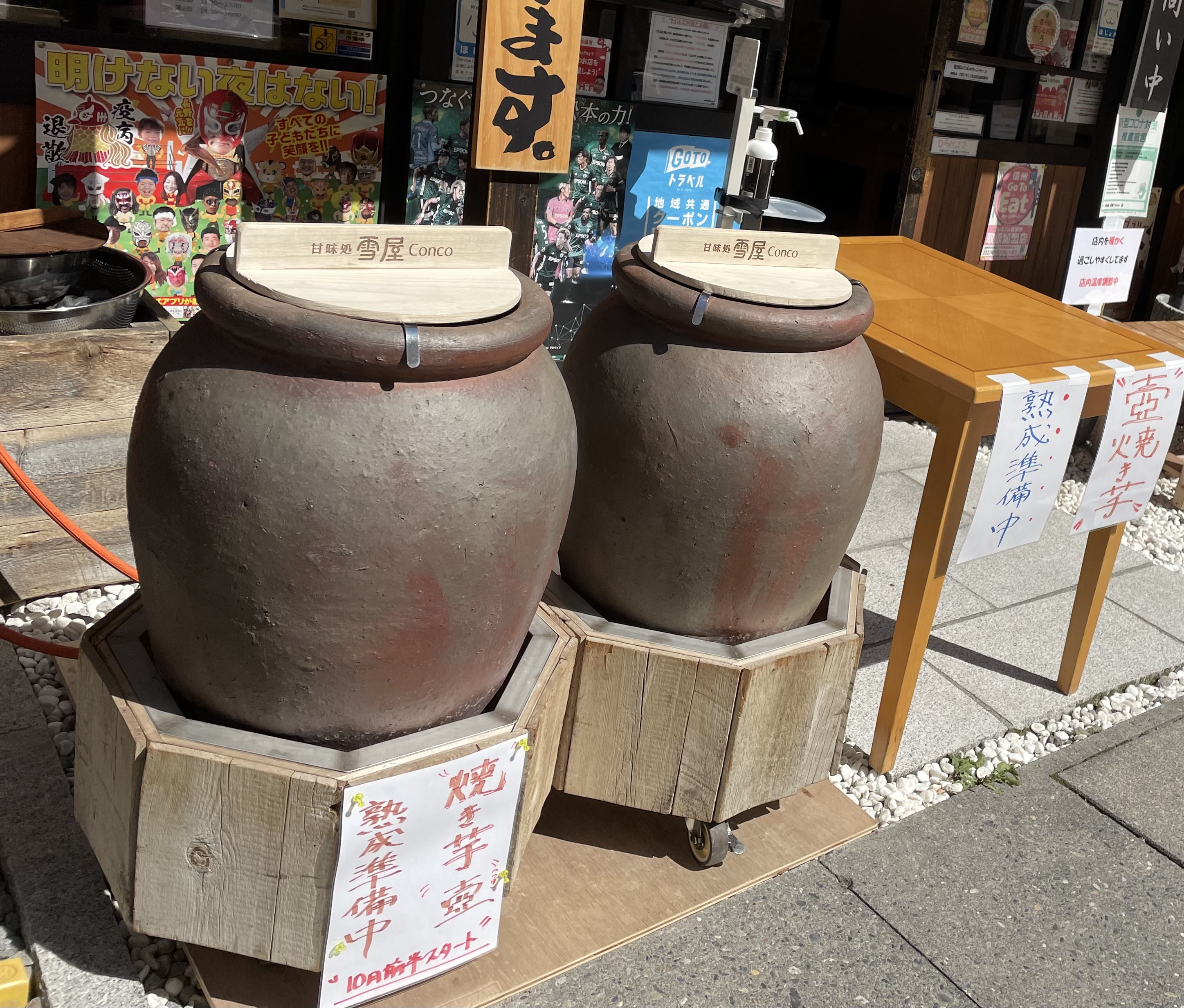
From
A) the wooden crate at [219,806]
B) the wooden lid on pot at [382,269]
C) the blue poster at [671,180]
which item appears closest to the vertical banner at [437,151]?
the blue poster at [671,180]

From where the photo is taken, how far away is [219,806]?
181cm

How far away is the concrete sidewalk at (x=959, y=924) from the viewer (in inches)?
90.4

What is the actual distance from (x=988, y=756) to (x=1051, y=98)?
4128 millimetres

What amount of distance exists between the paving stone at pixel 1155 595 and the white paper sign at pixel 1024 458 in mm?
1540

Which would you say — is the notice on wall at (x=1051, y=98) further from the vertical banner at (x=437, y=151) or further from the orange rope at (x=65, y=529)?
the orange rope at (x=65, y=529)

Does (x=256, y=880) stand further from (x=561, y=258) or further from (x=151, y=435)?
(x=561, y=258)

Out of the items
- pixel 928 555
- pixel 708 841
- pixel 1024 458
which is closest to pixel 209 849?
pixel 708 841

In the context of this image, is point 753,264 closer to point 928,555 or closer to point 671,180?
point 928,555

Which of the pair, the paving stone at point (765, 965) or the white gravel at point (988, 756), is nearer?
the paving stone at point (765, 965)

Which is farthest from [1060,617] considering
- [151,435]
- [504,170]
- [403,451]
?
[151,435]

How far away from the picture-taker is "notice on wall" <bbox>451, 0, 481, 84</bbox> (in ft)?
13.2

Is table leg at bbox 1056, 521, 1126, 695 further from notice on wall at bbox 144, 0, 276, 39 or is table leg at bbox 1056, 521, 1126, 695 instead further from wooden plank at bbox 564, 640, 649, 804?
notice on wall at bbox 144, 0, 276, 39

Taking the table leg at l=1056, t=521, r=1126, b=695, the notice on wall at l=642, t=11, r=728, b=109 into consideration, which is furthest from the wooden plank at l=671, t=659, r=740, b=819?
the notice on wall at l=642, t=11, r=728, b=109

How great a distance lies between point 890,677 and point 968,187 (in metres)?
3.74
